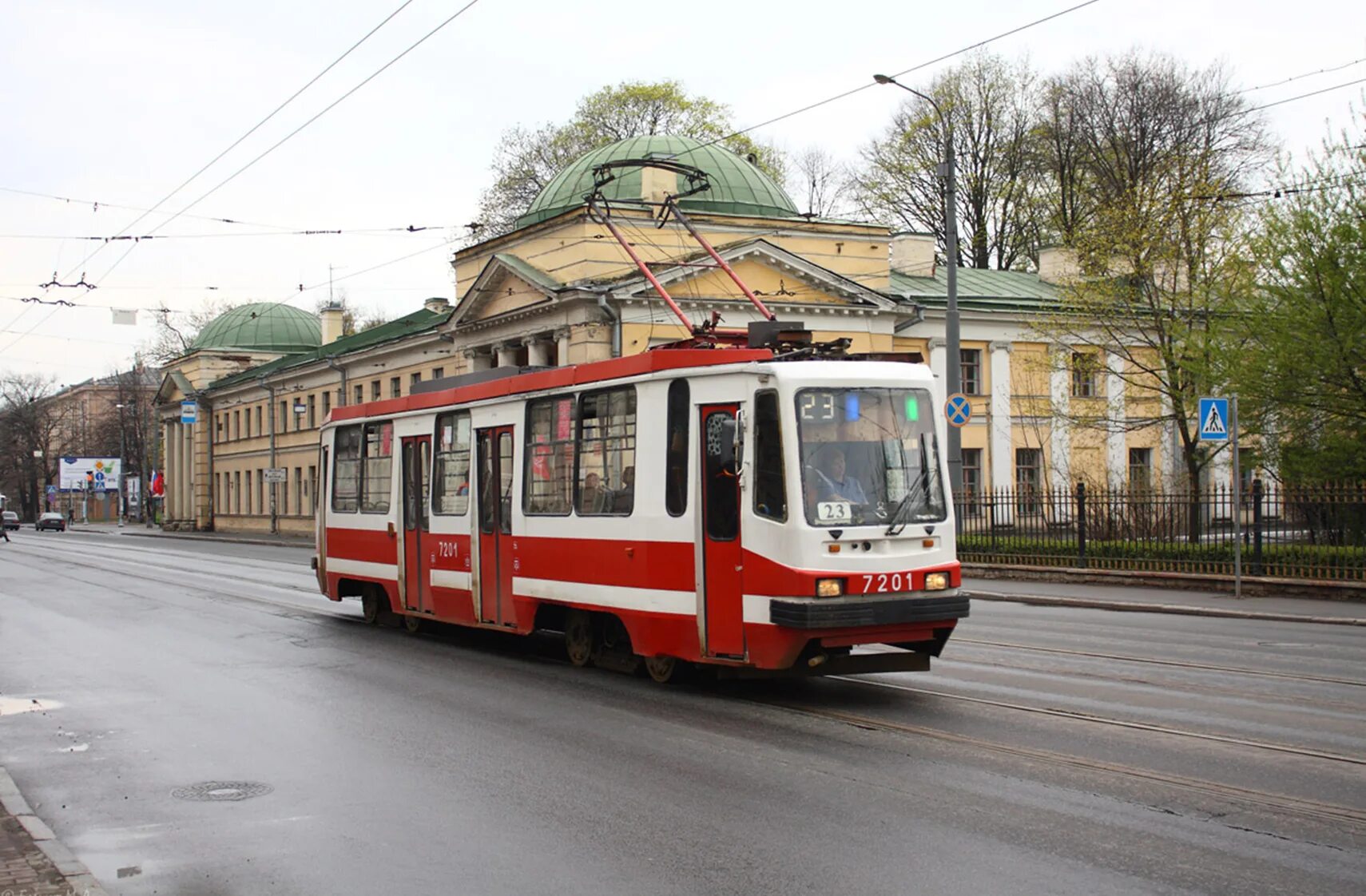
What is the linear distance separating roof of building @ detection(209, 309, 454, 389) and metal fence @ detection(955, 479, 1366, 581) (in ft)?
99.3

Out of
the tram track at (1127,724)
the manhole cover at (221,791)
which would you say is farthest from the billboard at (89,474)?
the manhole cover at (221,791)

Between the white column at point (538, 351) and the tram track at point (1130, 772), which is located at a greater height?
the white column at point (538, 351)

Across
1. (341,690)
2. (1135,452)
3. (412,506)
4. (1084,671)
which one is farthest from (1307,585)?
(1135,452)

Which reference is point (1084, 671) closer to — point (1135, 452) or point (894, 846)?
point (894, 846)

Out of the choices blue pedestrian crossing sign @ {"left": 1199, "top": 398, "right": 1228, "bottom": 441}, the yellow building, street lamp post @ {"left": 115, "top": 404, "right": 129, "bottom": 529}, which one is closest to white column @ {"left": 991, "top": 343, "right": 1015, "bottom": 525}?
the yellow building

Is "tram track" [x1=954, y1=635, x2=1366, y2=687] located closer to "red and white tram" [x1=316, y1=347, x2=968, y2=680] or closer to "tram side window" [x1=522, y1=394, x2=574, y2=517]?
"red and white tram" [x1=316, y1=347, x2=968, y2=680]

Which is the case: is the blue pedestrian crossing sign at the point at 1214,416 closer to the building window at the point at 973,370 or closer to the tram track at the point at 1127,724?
the tram track at the point at 1127,724

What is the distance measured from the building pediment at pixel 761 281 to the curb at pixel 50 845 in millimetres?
35835

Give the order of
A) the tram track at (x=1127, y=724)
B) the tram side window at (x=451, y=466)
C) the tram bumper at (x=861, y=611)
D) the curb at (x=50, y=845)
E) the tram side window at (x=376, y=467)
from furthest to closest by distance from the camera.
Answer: the tram side window at (x=376, y=467), the tram side window at (x=451, y=466), the tram bumper at (x=861, y=611), the tram track at (x=1127, y=724), the curb at (x=50, y=845)

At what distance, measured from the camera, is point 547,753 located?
9258mm

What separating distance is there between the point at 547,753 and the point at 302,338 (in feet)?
269

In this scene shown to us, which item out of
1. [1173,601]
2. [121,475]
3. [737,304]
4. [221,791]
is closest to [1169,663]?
[1173,601]

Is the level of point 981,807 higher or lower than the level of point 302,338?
lower

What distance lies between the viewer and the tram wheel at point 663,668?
1220cm
